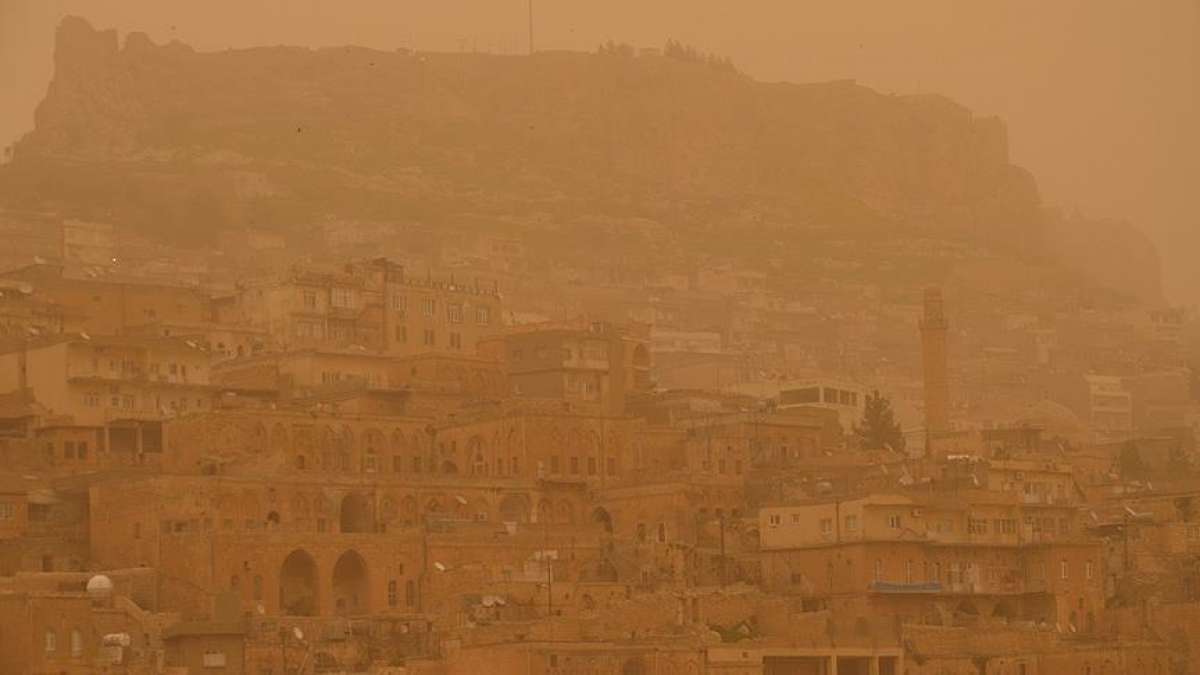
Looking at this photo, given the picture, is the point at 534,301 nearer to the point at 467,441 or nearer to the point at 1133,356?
the point at 1133,356

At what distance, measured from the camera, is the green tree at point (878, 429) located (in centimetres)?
7862

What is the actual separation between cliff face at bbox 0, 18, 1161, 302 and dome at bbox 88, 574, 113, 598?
189 ft

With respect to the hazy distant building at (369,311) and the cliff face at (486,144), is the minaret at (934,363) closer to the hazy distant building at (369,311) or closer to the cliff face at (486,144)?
the hazy distant building at (369,311)

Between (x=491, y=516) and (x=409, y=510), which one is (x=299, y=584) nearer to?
(x=409, y=510)

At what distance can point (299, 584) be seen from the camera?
61156 mm

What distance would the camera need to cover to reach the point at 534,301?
371 ft

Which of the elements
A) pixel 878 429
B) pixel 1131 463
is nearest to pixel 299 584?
pixel 878 429

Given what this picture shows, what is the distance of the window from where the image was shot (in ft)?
265

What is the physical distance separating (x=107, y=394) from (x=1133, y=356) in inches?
2493

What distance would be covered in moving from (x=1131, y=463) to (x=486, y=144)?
60.7 meters

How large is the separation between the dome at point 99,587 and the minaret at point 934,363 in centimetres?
3205

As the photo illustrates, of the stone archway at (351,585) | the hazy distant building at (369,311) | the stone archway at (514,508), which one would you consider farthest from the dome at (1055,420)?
the stone archway at (351,585)

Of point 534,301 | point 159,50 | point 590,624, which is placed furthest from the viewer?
point 159,50

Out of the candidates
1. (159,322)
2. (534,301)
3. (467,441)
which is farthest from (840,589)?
(534,301)
